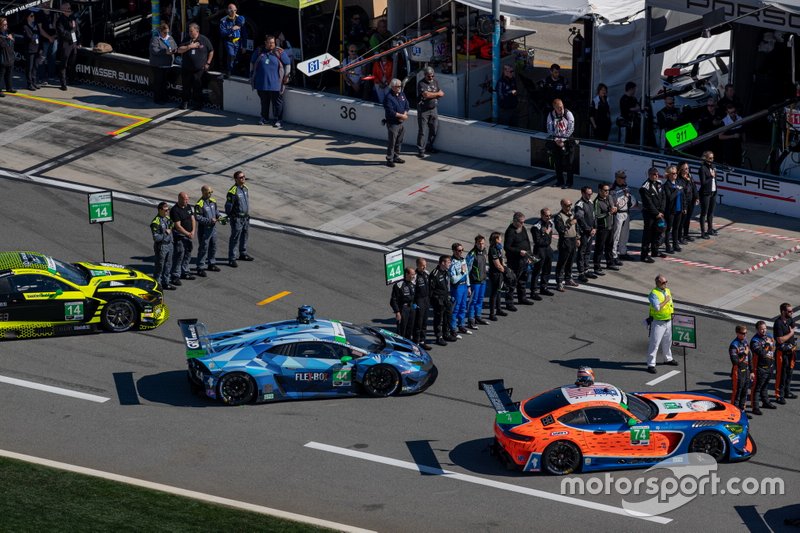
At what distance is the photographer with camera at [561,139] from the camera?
106 ft

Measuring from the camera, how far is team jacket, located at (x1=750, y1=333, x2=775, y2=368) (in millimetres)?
22828

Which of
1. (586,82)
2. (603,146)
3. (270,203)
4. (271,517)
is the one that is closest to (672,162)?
(603,146)

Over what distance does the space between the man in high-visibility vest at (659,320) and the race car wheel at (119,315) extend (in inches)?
351

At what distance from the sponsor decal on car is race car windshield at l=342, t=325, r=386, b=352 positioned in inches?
27.0

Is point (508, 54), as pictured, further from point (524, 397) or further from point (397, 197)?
point (524, 397)

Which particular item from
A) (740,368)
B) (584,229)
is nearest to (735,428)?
(740,368)

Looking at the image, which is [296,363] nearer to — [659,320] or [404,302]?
[404,302]

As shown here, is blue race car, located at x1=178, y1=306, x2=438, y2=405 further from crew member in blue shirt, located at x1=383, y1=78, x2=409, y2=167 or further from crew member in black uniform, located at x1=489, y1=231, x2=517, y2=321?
crew member in blue shirt, located at x1=383, y1=78, x2=409, y2=167

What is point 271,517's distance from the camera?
18.8m

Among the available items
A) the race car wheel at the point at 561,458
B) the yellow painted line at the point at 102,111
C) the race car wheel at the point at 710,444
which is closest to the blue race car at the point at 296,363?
the race car wheel at the point at 561,458

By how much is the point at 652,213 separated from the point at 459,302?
5321mm

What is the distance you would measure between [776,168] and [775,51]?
3785mm

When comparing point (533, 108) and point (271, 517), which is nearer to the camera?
point (271, 517)

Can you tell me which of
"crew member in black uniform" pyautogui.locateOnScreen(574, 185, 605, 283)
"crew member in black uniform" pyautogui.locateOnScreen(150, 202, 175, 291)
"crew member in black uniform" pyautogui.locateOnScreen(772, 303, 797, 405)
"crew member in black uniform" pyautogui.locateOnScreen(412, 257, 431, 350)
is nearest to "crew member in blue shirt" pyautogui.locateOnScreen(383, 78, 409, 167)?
"crew member in black uniform" pyautogui.locateOnScreen(574, 185, 605, 283)
